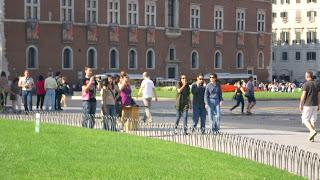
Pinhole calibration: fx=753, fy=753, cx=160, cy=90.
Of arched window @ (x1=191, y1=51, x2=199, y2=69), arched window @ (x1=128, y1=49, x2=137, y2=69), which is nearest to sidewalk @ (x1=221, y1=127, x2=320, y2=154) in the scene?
arched window @ (x1=128, y1=49, x2=137, y2=69)

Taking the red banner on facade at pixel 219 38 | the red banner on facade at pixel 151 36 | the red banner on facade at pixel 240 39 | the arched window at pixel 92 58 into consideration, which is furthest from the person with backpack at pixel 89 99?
the red banner on facade at pixel 240 39

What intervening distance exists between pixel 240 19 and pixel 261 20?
431 centimetres

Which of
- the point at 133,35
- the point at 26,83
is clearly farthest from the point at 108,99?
the point at 133,35

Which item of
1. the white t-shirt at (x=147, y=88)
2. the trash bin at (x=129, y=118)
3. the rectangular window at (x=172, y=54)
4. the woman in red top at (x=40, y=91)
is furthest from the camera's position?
the rectangular window at (x=172, y=54)

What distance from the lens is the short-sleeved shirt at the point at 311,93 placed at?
21.4 meters

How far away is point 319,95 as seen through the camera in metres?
21.6

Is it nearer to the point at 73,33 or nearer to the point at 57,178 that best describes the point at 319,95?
the point at 57,178

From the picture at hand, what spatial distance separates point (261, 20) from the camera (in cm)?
8869

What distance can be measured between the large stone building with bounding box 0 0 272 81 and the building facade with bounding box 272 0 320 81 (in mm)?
16972

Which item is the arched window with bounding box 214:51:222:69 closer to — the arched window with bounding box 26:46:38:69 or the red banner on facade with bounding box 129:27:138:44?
the red banner on facade with bounding box 129:27:138:44

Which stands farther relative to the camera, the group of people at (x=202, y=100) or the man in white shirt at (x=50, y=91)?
the man in white shirt at (x=50, y=91)

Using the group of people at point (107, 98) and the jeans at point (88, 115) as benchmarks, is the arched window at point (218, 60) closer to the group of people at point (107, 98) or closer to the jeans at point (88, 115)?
the group of people at point (107, 98)

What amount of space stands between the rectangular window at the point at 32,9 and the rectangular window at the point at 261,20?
32.0 meters

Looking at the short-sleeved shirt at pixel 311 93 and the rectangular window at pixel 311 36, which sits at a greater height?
the rectangular window at pixel 311 36
